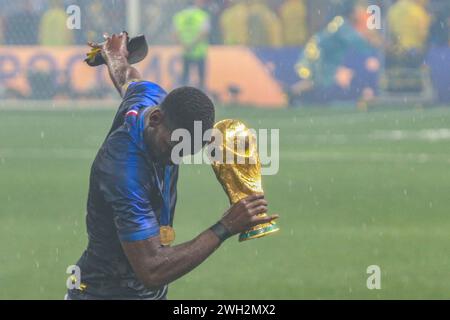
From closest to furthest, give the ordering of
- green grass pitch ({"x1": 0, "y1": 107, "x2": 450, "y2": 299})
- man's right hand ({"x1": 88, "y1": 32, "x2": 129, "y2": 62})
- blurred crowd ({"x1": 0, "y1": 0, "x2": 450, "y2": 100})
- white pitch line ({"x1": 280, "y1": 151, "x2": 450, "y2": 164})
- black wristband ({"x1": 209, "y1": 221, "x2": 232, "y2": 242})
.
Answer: black wristband ({"x1": 209, "y1": 221, "x2": 232, "y2": 242}) → man's right hand ({"x1": 88, "y1": 32, "x2": 129, "y2": 62}) → green grass pitch ({"x1": 0, "y1": 107, "x2": 450, "y2": 299}) → white pitch line ({"x1": 280, "y1": 151, "x2": 450, "y2": 164}) → blurred crowd ({"x1": 0, "y1": 0, "x2": 450, "y2": 100})

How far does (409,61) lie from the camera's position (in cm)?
2816

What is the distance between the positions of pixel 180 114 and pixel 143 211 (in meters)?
0.51

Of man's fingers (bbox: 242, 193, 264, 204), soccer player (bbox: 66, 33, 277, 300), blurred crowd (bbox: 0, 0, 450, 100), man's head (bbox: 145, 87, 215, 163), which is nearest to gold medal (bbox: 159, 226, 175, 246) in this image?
soccer player (bbox: 66, 33, 277, 300)

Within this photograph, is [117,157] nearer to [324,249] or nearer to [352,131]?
[324,249]

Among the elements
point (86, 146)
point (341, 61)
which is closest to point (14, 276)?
point (86, 146)

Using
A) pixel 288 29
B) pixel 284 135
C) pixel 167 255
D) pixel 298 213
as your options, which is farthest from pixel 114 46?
pixel 288 29

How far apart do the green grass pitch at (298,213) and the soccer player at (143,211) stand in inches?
132

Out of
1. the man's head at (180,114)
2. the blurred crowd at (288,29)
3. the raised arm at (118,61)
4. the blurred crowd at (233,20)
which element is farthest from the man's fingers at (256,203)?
the blurred crowd at (233,20)

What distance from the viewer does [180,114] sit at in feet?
17.0

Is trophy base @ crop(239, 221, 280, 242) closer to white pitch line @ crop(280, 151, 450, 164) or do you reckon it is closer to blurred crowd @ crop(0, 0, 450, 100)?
white pitch line @ crop(280, 151, 450, 164)

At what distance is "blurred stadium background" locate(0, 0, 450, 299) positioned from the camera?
411 inches

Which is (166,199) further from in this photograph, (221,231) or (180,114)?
(180,114)

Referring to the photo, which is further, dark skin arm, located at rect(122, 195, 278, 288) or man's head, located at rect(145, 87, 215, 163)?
dark skin arm, located at rect(122, 195, 278, 288)

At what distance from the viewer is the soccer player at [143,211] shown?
521 cm
